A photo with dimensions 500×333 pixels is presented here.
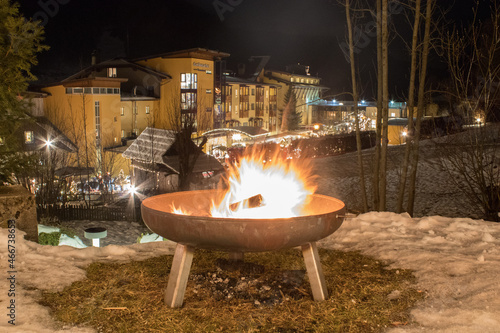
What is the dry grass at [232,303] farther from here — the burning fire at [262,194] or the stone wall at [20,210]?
the stone wall at [20,210]

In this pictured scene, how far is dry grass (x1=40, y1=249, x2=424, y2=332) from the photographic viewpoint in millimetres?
3896

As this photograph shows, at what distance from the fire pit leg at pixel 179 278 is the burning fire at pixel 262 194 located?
71cm

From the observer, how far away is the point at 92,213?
20906 mm

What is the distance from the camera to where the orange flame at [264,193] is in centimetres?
495

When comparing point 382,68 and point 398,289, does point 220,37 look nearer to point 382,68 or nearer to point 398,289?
point 382,68

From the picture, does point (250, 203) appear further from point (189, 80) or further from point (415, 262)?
point (189, 80)

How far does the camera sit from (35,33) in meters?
6.96

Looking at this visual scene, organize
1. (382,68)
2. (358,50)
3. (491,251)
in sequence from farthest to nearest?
(358,50) < (382,68) < (491,251)

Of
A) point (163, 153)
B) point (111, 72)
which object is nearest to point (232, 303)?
point (163, 153)

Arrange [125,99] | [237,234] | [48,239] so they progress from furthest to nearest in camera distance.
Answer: [125,99], [48,239], [237,234]

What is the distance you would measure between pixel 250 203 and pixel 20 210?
11.5 ft

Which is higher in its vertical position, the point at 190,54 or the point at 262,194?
the point at 190,54

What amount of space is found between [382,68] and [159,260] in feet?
23.3

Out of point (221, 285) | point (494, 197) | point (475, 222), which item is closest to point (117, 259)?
point (221, 285)
